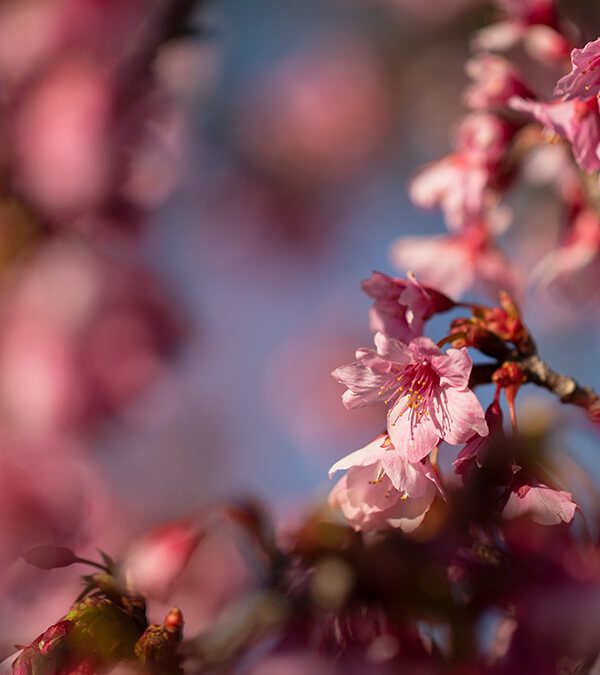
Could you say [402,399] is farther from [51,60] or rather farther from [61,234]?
[51,60]

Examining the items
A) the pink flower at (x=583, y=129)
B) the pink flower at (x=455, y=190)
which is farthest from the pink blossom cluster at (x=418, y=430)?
the pink flower at (x=455, y=190)

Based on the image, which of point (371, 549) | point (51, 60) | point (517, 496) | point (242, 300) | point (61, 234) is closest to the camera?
point (517, 496)

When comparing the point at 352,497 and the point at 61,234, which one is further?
the point at 61,234

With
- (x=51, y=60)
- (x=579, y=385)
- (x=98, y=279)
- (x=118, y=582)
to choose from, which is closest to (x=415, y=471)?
(x=579, y=385)

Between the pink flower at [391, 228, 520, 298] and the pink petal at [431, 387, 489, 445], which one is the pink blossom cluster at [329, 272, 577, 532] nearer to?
the pink petal at [431, 387, 489, 445]

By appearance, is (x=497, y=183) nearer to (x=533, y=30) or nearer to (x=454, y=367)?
(x=533, y=30)

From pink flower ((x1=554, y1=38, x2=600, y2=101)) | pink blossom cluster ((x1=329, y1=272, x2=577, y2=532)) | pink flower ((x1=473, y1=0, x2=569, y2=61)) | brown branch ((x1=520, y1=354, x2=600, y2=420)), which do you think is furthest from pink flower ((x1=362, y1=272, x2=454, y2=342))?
pink flower ((x1=473, y1=0, x2=569, y2=61))

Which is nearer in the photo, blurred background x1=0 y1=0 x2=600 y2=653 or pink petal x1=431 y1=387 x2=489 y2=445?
pink petal x1=431 y1=387 x2=489 y2=445

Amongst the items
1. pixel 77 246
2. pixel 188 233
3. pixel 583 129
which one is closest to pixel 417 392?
pixel 583 129
